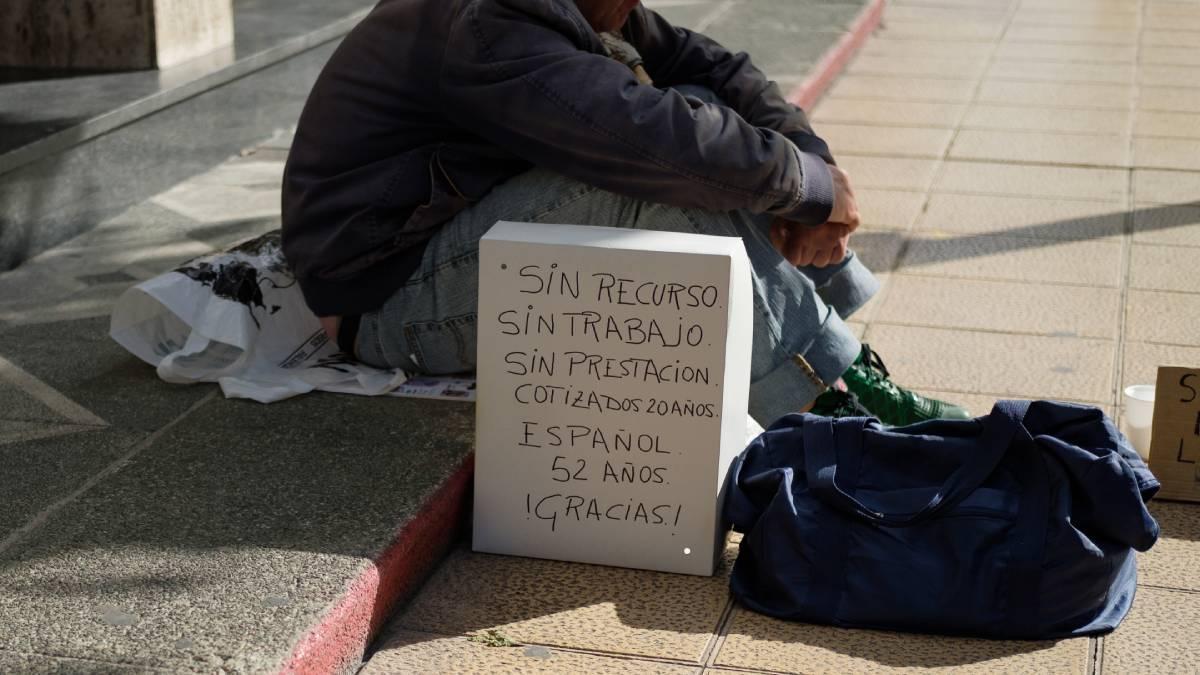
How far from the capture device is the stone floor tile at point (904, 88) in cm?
694

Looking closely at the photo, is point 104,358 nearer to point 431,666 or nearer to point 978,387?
point 431,666

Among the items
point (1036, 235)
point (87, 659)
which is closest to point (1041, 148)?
point (1036, 235)

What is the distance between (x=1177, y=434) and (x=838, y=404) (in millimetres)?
685

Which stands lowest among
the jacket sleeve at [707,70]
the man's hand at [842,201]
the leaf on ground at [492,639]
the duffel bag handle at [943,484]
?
the leaf on ground at [492,639]

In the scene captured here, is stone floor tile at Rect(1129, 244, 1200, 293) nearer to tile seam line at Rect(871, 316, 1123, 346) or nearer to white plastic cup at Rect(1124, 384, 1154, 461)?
tile seam line at Rect(871, 316, 1123, 346)

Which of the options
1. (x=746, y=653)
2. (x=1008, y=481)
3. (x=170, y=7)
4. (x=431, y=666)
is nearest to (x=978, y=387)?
(x=1008, y=481)

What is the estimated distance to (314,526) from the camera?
2.66m

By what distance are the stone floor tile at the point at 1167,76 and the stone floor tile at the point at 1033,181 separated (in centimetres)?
184

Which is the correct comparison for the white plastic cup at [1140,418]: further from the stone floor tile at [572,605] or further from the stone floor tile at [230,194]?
the stone floor tile at [230,194]

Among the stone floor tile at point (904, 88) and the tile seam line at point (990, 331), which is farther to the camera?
the stone floor tile at point (904, 88)

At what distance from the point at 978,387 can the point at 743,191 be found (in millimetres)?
1091

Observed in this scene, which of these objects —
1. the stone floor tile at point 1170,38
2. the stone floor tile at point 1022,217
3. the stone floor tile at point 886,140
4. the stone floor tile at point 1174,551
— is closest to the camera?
the stone floor tile at point 1174,551

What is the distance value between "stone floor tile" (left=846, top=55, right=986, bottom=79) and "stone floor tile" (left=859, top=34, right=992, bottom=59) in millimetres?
97

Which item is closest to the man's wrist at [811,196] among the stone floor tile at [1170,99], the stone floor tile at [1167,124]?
the stone floor tile at [1167,124]
